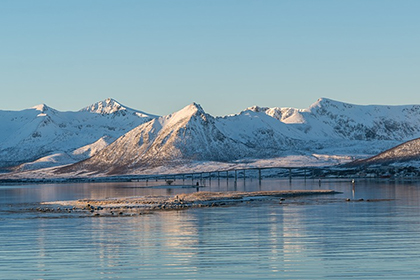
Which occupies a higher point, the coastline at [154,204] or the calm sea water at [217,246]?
the coastline at [154,204]

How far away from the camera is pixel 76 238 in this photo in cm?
6406

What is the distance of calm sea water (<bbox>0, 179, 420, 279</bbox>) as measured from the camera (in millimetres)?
44062

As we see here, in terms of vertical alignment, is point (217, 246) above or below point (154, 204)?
below

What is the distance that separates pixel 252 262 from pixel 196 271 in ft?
14.5

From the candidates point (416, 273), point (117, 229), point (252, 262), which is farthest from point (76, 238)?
point (416, 273)

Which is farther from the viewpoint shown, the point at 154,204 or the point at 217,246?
the point at 154,204

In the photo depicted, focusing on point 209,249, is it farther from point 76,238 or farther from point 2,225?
point 2,225

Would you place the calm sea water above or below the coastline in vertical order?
below

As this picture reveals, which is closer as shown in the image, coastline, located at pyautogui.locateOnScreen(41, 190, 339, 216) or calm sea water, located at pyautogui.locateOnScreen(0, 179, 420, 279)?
calm sea water, located at pyautogui.locateOnScreen(0, 179, 420, 279)

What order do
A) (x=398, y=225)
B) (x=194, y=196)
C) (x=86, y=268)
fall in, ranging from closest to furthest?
(x=86, y=268)
(x=398, y=225)
(x=194, y=196)

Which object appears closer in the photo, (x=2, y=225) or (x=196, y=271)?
(x=196, y=271)

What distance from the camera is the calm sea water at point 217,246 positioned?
1735 inches

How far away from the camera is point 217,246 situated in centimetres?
5622

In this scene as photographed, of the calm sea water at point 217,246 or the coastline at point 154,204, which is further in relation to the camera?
the coastline at point 154,204
